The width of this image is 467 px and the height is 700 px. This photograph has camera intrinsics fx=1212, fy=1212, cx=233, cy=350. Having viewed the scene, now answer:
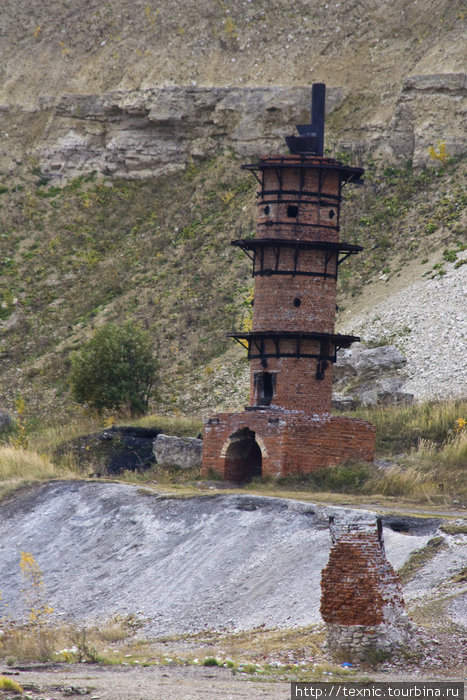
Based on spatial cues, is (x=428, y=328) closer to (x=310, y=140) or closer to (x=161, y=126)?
(x=310, y=140)

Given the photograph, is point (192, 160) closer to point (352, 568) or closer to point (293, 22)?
point (293, 22)

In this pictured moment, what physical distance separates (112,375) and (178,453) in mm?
9835

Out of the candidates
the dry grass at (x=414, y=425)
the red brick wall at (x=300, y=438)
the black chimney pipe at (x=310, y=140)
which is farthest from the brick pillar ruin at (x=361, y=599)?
the black chimney pipe at (x=310, y=140)

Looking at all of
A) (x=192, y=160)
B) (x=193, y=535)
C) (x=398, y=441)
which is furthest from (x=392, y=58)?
(x=193, y=535)

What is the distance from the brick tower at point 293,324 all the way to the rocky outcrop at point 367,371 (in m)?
10.6

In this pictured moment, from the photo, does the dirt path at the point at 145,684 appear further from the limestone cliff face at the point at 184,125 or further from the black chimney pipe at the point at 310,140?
the limestone cliff face at the point at 184,125

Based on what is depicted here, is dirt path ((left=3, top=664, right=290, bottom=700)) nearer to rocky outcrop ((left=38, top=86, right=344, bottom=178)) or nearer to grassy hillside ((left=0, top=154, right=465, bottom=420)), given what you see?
grassy hillside ((left=0, top=154, right=465, bottom=420))

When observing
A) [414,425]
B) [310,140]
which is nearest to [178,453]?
[414,425]

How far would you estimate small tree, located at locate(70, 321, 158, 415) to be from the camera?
4309 cm

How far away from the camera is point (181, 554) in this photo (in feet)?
84.5

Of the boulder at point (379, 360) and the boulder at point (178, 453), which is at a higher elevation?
the boulder at point (379, 360)

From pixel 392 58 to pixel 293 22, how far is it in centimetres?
719

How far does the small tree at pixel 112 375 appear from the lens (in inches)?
1697

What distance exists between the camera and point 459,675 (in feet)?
57.3
